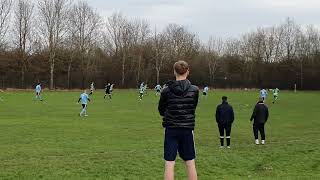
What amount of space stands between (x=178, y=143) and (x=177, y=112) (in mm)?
429

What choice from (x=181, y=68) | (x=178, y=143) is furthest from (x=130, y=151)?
(x=181, y=68)

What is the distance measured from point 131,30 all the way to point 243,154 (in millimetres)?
95351

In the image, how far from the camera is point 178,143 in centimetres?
673

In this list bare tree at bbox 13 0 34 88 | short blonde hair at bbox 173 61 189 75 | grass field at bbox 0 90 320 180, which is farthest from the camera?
bare tree at bbox 13 0 34 88

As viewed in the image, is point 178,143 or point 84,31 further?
point 84,31

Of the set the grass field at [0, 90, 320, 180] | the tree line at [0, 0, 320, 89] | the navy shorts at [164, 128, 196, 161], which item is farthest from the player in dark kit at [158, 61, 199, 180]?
the tree line at [0, 0, 320, 89]

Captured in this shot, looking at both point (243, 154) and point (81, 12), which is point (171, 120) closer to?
point (243, 154)

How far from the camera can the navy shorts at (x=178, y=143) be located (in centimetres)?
663

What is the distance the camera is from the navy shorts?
6.63m

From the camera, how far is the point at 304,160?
13844 mm

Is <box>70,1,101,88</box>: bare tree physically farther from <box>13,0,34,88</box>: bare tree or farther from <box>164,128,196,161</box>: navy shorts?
<box>164,128,196,161</box>: navy shorts

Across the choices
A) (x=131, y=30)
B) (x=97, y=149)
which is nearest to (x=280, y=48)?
(x=131, y=30)

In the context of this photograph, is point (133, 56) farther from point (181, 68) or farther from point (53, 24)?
point (181, 68)

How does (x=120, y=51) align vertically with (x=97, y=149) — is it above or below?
above
